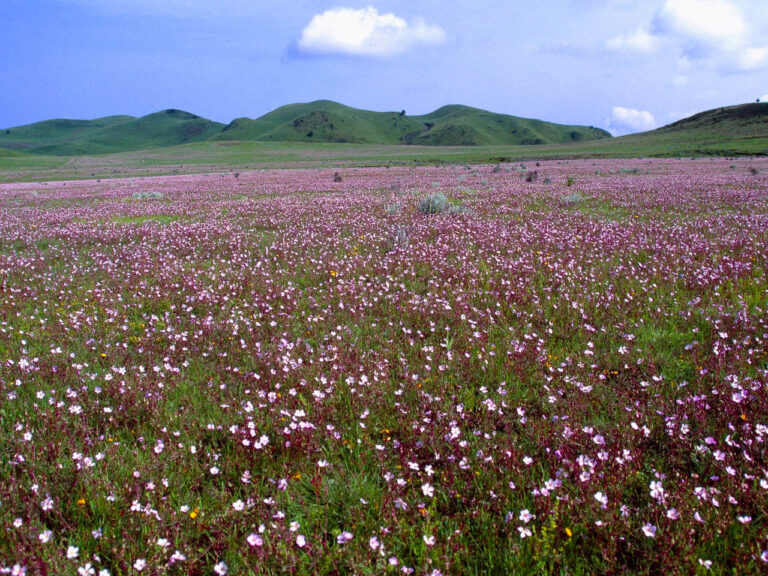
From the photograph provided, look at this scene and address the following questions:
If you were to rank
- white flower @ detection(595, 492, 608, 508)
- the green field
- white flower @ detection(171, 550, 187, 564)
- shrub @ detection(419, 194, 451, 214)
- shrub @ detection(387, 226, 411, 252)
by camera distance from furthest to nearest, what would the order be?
the green field
shrub @ detection(419, 194, 451, 214)
shrub @ detection(387, 226, 411, 252)
white flower @ detection(595, 492, 608, 508)
white flower @ detection(171, 550, 187, 564)

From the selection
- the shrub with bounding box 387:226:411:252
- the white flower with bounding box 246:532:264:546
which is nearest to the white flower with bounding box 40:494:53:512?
the white flower with bounding box 246:532:264:546

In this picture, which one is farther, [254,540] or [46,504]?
[46,504]

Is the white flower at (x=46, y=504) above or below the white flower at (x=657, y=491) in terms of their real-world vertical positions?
above

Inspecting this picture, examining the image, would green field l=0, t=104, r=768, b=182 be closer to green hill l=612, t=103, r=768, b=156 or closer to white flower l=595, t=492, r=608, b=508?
green hill l=612, t=103, r=768, b=156

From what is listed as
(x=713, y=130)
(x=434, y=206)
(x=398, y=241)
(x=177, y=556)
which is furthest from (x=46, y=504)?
(x=713, y=130)

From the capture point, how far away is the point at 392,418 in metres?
3.99

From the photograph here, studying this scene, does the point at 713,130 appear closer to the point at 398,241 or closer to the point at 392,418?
the point at 398,241

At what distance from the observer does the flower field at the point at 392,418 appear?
2654 millimetres

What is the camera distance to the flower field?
2654 mm

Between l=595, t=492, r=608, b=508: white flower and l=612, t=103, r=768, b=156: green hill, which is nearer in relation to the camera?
l=595, t=492, r=608, b=508: white flower

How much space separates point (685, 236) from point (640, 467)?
958 cm

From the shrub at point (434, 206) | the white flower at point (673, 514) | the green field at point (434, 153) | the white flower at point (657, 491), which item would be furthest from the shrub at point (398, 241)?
the green field at point (434, 153)

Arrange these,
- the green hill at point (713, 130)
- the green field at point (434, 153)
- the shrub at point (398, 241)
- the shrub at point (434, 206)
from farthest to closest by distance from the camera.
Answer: the green hill at point (713, 130) < the green field at point (434, 153) < the shrub at point (434, 206) < the shrub at point (398, 241)

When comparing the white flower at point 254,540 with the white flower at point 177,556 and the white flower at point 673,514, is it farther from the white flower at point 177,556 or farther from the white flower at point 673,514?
the white flower at point 673,514
